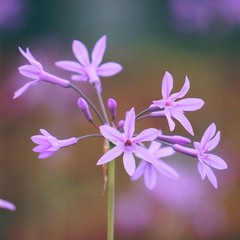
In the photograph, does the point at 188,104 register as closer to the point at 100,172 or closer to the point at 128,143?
the point at 128,143

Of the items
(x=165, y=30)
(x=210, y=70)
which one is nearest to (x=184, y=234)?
(x=210, y=70)

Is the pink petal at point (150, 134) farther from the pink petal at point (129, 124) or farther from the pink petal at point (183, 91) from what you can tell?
the pink petal at point (183, 91)

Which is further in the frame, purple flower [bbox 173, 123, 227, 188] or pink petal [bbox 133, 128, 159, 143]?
purple flower [bbox 173, 123, 227, 188]

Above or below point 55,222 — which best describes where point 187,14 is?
above

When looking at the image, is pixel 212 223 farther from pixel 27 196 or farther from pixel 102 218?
pixel 27 196

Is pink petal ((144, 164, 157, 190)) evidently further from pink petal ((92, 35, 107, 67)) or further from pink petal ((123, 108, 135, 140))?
pink petal ((92, 35, 107, 67))

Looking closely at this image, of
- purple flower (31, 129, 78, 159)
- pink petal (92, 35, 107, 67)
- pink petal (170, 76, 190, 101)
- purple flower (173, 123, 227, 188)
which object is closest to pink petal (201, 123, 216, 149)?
purple flower (173, 123, 227, 188)

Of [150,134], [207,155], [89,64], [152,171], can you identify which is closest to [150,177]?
[152,171]
